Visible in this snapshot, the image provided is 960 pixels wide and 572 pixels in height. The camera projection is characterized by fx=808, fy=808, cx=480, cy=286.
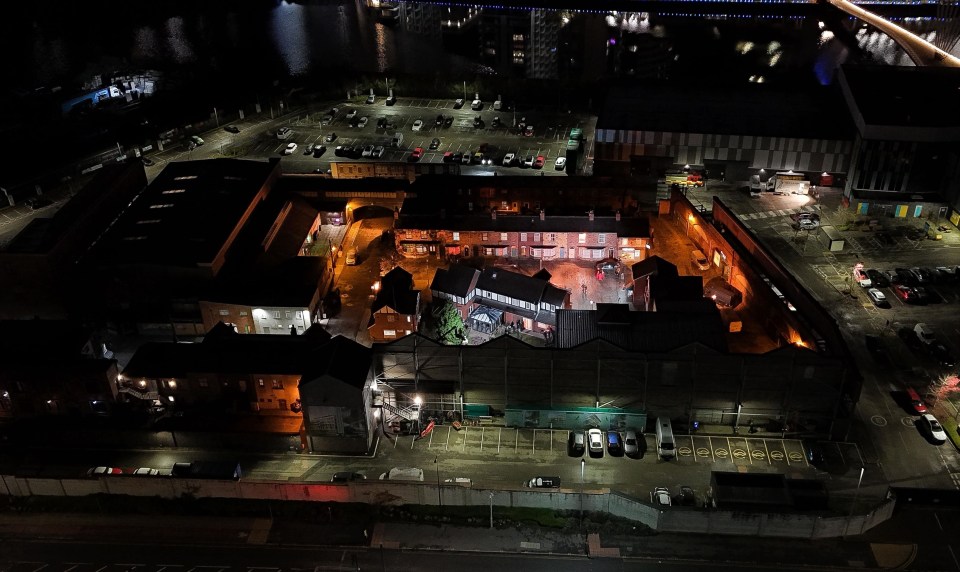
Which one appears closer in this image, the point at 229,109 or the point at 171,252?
the point at 171,252

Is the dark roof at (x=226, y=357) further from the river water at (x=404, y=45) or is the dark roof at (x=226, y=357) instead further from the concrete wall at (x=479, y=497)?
the river water at (x=404, y=45)

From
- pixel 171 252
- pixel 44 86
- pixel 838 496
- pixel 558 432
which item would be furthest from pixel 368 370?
pixel 44 86

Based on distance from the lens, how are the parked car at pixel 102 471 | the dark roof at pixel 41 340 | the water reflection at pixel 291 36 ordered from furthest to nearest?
the water reflection at pixel 291 36 → the dark roof at pixel 41 340 → the parked car at pixel 102 471

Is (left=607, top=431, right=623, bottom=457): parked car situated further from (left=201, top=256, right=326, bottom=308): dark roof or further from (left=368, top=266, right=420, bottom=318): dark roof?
(left=201, top=256, right=326, bottom=308): dark roof

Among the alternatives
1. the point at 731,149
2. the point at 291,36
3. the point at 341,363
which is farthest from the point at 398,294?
the point at 291,36

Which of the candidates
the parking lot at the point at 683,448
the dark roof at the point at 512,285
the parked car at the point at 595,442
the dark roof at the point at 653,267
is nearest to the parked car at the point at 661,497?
the parking lot at the point at 683,448

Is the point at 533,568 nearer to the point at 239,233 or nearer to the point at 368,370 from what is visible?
the point at 368,370
